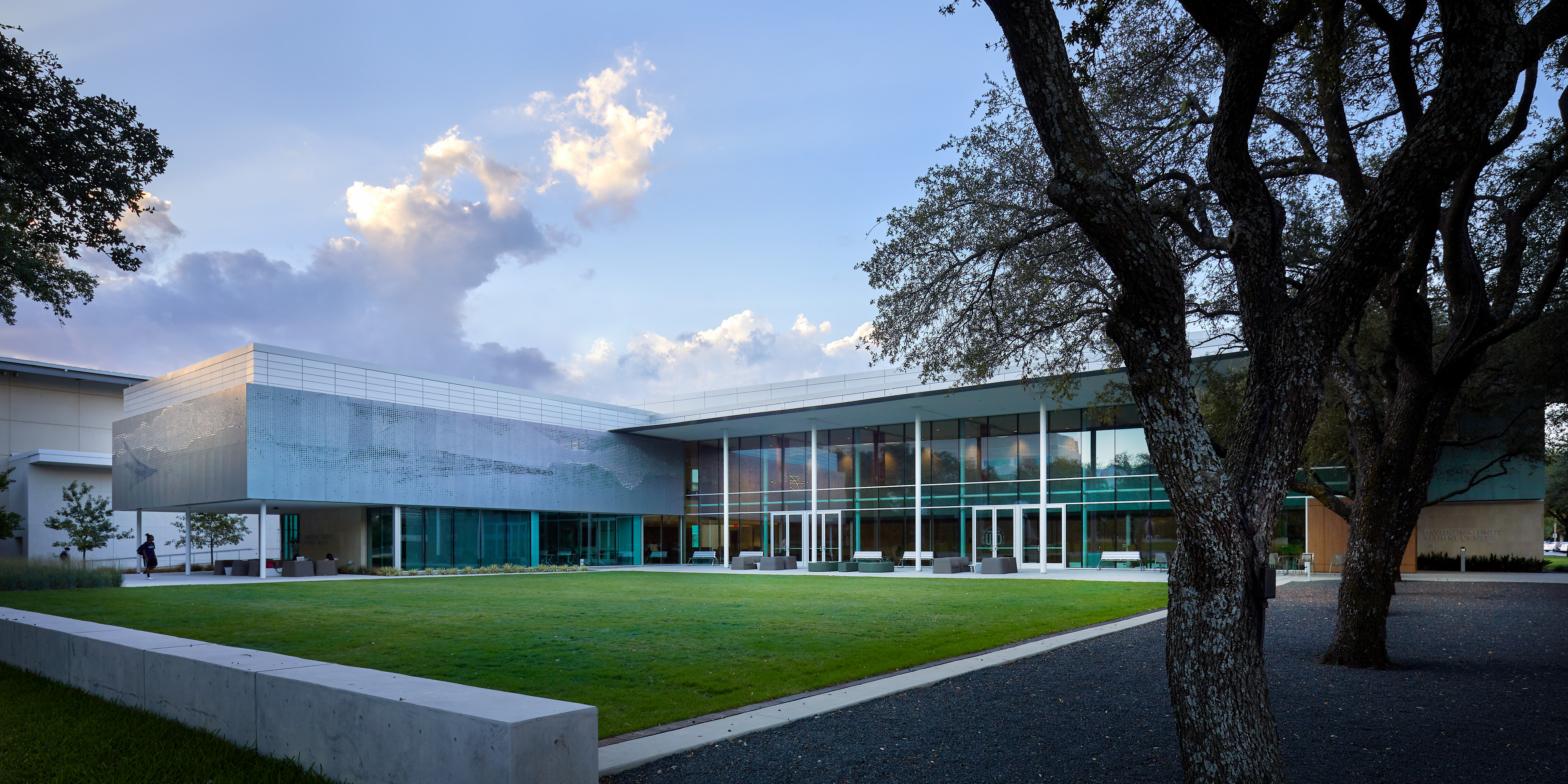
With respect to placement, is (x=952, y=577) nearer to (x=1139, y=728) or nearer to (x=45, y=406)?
(x=1139, y=728)

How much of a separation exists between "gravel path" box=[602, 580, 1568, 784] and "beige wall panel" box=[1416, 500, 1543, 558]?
23648 mm

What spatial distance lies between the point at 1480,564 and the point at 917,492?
19.2 meters

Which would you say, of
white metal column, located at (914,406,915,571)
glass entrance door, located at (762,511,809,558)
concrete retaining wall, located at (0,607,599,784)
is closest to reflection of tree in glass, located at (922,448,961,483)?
white metal column, located at (914,406,915,571)

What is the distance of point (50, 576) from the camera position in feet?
75.2

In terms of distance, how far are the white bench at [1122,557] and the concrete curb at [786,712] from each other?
879 inches

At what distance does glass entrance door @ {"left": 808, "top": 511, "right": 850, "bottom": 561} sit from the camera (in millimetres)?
40062

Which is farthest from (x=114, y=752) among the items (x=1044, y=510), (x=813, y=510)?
(x=813, y=510)

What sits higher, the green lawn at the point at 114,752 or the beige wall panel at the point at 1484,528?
the green lawn at the point at 114,752

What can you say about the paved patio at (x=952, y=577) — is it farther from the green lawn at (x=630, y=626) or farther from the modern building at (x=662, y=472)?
the green lawn at (x=630, y=626)

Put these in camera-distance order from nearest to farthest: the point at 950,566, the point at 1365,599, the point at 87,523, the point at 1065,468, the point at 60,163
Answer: the point at 1365,599
the point at 60,163
the point at 950,566
the point at 1065,468
the point at 87,523

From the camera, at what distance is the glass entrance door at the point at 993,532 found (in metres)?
36.5

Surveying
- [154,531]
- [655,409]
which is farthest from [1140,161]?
[154,531]

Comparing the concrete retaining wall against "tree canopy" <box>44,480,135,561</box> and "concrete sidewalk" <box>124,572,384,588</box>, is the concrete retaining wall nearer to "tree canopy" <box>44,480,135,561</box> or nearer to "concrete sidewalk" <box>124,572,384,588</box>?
"concrete sidewalk" <box>124,572,384,588</box>

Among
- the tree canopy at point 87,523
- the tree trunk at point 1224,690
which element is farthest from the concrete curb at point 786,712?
the tree canopy at point 87,523
